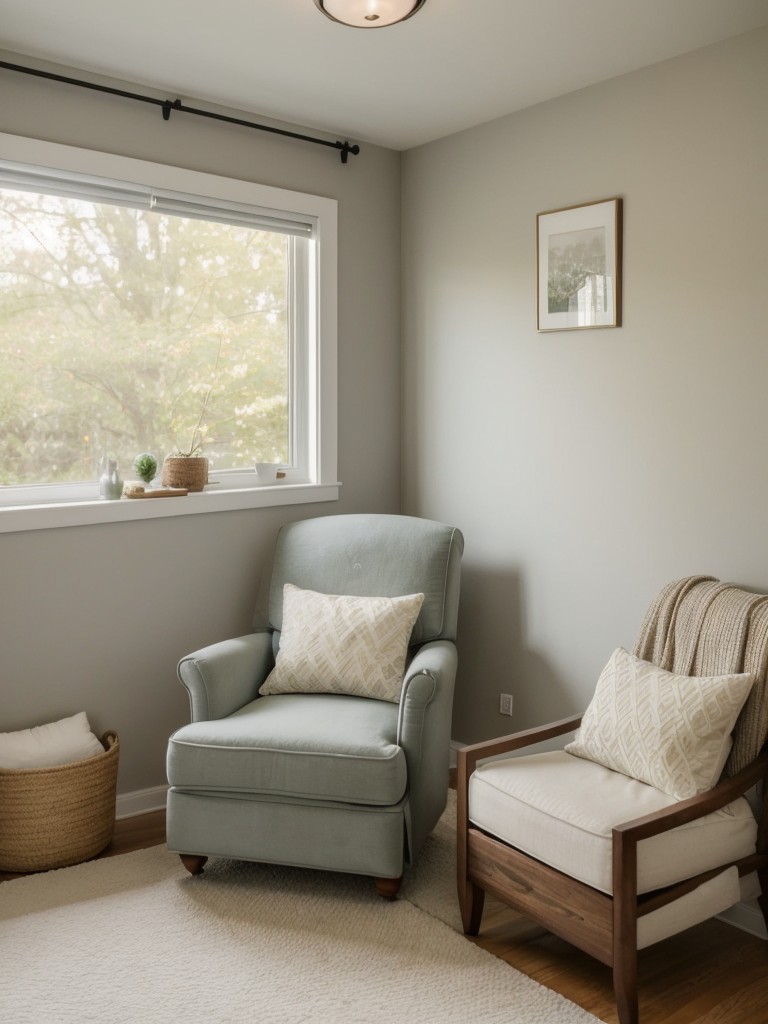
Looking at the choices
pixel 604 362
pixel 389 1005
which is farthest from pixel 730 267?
pixel 389 1005

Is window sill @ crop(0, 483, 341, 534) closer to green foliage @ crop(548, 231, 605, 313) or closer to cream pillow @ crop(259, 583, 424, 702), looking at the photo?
Answer: cream pillow @ crop(259, 583, 424, 702)

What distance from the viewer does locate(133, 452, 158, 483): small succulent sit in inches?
126

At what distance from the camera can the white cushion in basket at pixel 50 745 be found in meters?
2.83

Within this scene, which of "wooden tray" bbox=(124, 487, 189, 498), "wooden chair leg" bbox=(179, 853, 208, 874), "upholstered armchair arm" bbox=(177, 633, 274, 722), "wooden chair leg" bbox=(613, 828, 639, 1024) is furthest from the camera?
"wooden tray" bbox=(124, 487, 189, 498)

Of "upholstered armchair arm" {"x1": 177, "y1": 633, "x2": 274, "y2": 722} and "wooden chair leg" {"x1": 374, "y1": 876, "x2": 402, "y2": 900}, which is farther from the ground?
"upholstered armchair arm" {"x1": 177, "y1": 633, "x2": 274, "y2": 722}

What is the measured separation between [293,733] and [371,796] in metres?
0.30

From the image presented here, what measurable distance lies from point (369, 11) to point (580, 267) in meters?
1.13

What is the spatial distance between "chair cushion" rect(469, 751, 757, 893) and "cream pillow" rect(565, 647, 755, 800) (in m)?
0.05

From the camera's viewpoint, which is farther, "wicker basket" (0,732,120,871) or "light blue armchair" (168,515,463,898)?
"wicker basket" (0,732,120,871)

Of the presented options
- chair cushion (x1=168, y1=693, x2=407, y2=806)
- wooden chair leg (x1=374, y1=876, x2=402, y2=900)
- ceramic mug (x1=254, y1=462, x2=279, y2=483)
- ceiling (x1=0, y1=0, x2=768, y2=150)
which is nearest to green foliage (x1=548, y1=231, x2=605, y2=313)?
ceiling (x1=0, y1=0, x2=768, y2=150)

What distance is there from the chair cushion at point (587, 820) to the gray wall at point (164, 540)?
1.38 metres

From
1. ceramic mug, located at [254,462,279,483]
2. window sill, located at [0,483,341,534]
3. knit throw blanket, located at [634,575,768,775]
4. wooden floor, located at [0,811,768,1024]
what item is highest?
ceramic mug, located at [254,462,279,483]

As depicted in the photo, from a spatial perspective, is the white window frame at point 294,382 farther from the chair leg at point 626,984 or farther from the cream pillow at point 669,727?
the chair leg at point 626,984

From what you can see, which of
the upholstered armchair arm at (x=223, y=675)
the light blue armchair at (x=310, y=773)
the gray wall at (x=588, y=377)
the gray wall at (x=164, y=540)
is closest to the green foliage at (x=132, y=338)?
the gray wall at (x=164, y=540)
